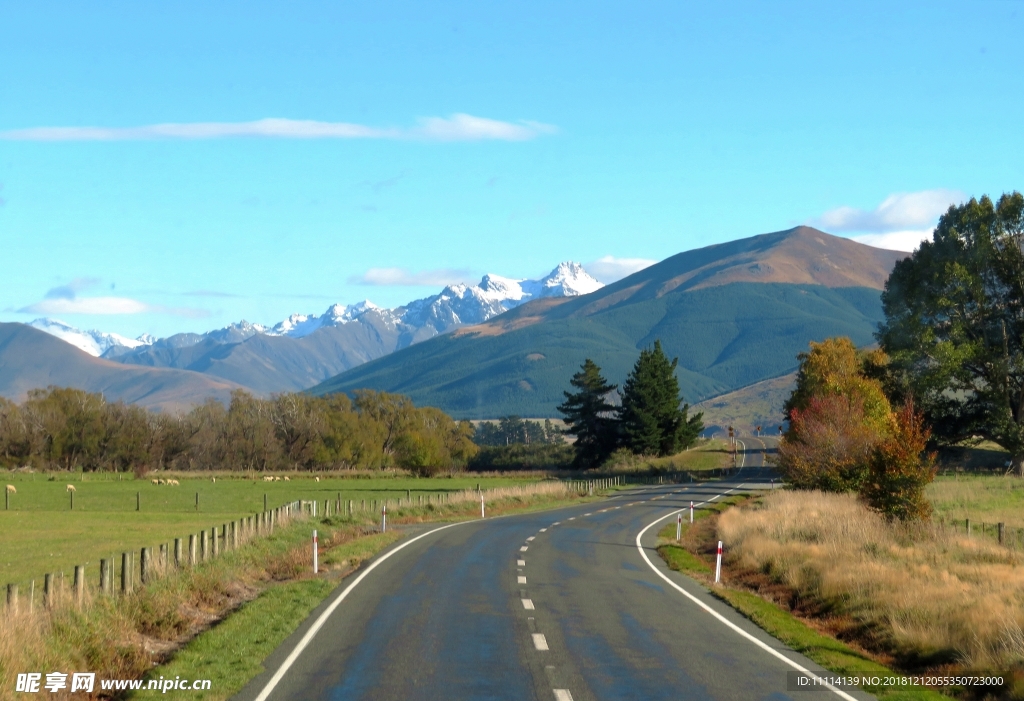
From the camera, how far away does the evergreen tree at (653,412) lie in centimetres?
11719

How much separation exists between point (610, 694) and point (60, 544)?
2990 cm

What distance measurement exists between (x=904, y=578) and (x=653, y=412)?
9890cm

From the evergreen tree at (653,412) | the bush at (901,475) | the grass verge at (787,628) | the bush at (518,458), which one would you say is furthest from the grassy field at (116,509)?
the bush at (518,458)

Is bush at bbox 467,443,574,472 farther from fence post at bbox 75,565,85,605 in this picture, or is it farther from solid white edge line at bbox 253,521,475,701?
fence post at bbox 75,565,85,605

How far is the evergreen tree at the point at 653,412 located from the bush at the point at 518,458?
16023 millimetres

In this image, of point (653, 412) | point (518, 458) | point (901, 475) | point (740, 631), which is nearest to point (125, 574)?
point (740, 631)

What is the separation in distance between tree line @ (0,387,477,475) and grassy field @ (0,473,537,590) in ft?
47.9

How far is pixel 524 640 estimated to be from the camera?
15.5 m

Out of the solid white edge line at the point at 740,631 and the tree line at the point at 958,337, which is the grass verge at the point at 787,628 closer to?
the solid white edge line at the point at 740,631

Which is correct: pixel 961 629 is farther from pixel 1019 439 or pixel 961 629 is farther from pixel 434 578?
pixel 1019 439

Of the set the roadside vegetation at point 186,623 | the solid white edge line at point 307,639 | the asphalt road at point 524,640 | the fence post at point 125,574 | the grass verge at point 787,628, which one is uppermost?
the fence post at point 125,574

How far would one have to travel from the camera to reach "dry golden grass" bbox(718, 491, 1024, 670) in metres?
15.0

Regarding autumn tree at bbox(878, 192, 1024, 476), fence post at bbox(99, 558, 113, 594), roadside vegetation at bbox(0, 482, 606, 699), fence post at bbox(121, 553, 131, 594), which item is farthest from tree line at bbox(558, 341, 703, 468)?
fence post at bbox(99, 558, 113, 594)

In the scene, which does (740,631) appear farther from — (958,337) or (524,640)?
(958,337)
